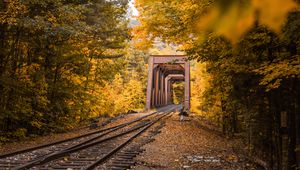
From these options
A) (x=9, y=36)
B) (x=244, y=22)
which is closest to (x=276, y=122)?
(x=244, y=22)

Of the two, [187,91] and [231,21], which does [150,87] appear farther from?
[231,21]

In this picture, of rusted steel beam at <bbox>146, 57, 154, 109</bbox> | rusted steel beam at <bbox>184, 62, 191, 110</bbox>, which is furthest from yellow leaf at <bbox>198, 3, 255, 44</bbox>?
rusted steel beam at <bbox>146, 57, 154, 109</bbox>

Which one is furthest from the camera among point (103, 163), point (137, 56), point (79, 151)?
point (137, 56)

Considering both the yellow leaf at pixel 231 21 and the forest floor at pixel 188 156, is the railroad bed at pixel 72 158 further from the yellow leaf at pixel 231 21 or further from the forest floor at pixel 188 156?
the yellow leaf at pixel 231 21

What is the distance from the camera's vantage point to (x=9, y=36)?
12.9 m

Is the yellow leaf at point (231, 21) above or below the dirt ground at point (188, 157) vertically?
above

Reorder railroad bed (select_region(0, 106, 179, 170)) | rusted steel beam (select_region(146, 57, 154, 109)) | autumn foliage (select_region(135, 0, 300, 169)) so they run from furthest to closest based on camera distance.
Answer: rusted steel beam (select_region(146, 57, 154, 109))
railroad bed (select_region(0, 106, 179, 170))
autumn foliage (select_region(135, 0, 300, 169))

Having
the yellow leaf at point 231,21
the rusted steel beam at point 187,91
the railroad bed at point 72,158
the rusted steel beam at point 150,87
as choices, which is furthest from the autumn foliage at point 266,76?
the rusted steel beam at point 150,87

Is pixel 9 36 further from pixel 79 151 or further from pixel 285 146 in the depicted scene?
pixel 285 146

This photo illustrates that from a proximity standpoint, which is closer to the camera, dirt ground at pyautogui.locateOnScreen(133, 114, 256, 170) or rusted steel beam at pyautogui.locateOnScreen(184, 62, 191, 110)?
dirt ground at pyautogui.locateOnScreen(133, 114, 256, 170)

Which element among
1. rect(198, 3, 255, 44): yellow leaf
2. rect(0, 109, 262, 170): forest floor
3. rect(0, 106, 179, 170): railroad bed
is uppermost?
rect(198, 3, 255, 44): yellow leaf

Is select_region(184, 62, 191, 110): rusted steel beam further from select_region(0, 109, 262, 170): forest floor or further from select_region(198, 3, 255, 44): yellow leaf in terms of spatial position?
select_region(198, 3, 255, 44): yellow leaf

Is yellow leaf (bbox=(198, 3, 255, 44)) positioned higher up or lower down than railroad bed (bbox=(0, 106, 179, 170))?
higher up

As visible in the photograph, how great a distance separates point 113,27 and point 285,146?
48.6ft
